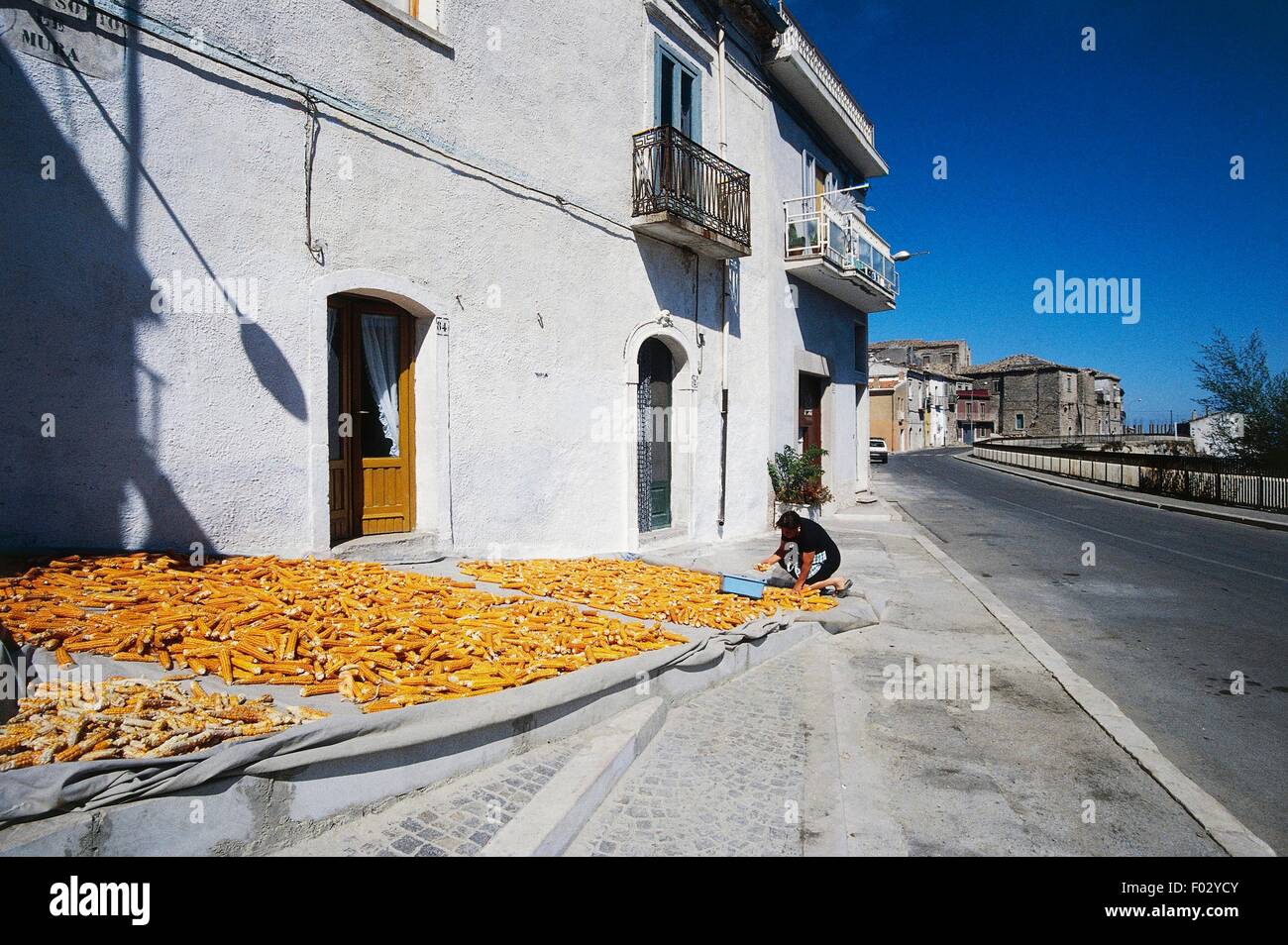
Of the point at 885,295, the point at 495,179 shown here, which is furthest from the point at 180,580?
the point at 885,295

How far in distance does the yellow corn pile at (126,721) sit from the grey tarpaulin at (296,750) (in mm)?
136

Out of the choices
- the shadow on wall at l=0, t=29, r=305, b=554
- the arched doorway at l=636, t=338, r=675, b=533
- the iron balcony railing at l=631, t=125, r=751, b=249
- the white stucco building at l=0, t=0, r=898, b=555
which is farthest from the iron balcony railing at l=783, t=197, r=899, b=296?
the shadow on wall at l=0, t=29, r=305, b=554

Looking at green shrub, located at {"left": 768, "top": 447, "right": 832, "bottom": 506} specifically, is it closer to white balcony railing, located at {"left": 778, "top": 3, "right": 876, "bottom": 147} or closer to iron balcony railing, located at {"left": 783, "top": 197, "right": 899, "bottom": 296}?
iron balcony railing, located at {"left": 783, "top": 197, "right": 899, "bottom": 296}

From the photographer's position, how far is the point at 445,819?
3.20 metres

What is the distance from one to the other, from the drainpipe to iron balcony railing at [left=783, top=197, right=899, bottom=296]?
3.01 meters

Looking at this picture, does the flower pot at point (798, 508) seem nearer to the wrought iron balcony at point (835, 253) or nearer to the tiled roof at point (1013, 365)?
the wrought iron balcony at point (835, 253)

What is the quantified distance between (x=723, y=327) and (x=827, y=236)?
460 cm

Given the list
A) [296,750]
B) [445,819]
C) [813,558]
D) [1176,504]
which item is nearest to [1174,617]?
[813,558]

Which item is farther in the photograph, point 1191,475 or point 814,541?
point 1191,475

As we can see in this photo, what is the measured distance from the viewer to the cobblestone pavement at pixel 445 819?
117 inches

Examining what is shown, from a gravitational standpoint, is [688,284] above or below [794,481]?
above

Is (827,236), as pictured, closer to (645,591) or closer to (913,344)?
(645,591)

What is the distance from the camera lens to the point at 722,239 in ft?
40.5

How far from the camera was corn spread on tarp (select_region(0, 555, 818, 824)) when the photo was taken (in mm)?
2703
